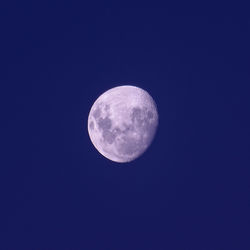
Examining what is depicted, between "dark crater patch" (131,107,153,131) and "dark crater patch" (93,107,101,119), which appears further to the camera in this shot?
"dark crater patch" (93,107,101,119)

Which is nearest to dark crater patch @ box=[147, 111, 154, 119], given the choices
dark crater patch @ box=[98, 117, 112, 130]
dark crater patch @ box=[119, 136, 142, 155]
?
dark crater patch @ box=[119, 136, 142, 155]

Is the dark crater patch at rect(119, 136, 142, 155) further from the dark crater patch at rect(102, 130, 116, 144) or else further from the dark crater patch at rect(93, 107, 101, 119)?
the dark crater patch at rect(93, 107, 101, 119)

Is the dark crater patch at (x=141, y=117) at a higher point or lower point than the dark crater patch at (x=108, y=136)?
higher

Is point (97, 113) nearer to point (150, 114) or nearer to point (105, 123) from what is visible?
point (105, 123)

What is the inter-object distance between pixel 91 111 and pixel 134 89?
6.79 ft

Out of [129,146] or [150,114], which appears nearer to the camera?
[129,146]

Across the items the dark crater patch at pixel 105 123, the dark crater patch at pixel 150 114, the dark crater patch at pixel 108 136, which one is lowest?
the dark crater patch at pixel 108 136

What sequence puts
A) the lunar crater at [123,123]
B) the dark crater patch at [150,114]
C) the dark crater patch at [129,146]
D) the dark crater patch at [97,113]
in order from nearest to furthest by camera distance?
the lunar crater at [123,123] → the dark crater patch at [129,146] → the dark crater patch at [97,113] → the dark crater patch at [150,114]

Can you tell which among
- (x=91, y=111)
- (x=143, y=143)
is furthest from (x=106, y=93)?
(x=143, y=143)

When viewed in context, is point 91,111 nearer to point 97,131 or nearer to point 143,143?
point 97,131

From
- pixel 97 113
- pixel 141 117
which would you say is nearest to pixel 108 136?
pixel 97 113

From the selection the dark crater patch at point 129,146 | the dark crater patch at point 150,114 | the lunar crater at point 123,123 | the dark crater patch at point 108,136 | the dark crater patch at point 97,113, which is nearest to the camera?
the lunar crater at point 123,123

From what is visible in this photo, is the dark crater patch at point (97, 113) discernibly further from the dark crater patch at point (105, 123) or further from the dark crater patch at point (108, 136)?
the dark crater patch at point (108, 136)

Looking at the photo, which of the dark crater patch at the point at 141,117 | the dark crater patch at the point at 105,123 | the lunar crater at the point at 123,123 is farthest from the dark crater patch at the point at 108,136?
the dark crater patch at the point at 141,117
